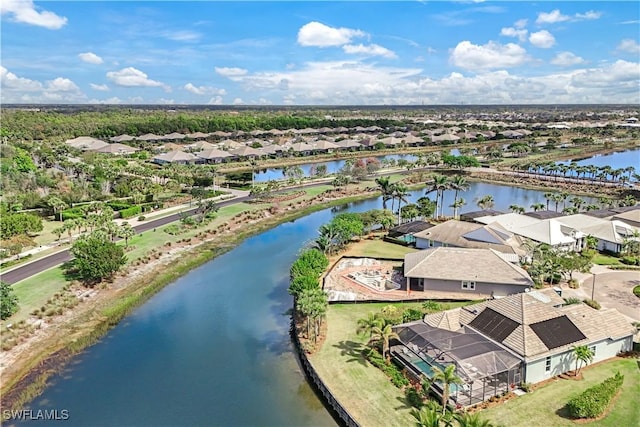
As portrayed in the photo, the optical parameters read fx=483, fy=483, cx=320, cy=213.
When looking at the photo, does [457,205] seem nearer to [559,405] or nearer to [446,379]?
[559,405]

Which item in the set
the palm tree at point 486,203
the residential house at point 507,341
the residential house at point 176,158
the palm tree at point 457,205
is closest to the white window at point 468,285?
the residential house at point 507,341

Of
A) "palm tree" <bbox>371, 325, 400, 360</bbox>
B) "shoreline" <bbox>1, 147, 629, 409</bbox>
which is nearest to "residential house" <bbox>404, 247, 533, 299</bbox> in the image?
"palm tree" <bbox>371, 325, 400, 360</bbox>

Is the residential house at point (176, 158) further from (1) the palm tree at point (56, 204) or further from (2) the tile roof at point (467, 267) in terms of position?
(2) the tile roof at point (467, 267)

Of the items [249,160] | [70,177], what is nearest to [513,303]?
[70,177]

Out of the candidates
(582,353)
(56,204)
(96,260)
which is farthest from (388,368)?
(56,204)

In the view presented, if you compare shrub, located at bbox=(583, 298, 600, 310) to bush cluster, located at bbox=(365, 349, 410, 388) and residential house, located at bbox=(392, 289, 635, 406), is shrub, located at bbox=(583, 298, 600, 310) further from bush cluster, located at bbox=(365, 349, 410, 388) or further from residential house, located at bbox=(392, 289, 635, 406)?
bush cluster, located at bbox=(365, 349, 410, 388)

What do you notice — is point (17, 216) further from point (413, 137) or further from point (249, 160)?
point (413, 137)
